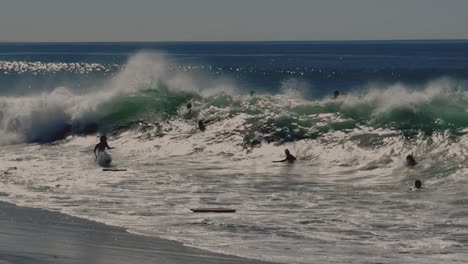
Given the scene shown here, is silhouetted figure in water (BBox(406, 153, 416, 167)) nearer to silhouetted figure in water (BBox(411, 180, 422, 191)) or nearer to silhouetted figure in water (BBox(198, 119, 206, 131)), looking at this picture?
silhouetted figure in water (BBox(411, 180, 422, 191))

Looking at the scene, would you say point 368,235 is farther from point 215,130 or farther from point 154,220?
point 215,130

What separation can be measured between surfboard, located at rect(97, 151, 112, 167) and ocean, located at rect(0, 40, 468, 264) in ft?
1.26

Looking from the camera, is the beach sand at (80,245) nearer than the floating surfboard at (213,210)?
Yes

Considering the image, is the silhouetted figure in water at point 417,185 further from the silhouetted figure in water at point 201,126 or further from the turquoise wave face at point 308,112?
the silhouetted figure in water at point 201,126

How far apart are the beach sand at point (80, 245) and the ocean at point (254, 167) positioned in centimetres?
62

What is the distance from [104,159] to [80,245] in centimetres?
1470

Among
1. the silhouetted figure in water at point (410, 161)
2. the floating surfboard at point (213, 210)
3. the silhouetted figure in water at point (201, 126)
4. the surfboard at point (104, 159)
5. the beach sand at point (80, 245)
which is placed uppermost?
the silhouetted figure in water at point (201, 126)

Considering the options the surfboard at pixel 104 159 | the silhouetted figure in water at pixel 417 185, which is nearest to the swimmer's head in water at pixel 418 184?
the silhouetted figure in water at pixel 417 185

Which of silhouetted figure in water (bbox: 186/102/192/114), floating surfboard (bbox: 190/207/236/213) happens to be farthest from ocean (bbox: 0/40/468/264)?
floating surfboard (bbox: 190/207/236/213)

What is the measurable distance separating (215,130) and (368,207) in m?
17.1

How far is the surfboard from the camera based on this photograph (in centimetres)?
3209

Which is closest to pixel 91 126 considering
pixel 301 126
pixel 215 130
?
pixel 215 130

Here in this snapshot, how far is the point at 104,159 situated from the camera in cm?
3281

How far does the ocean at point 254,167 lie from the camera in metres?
19.4
